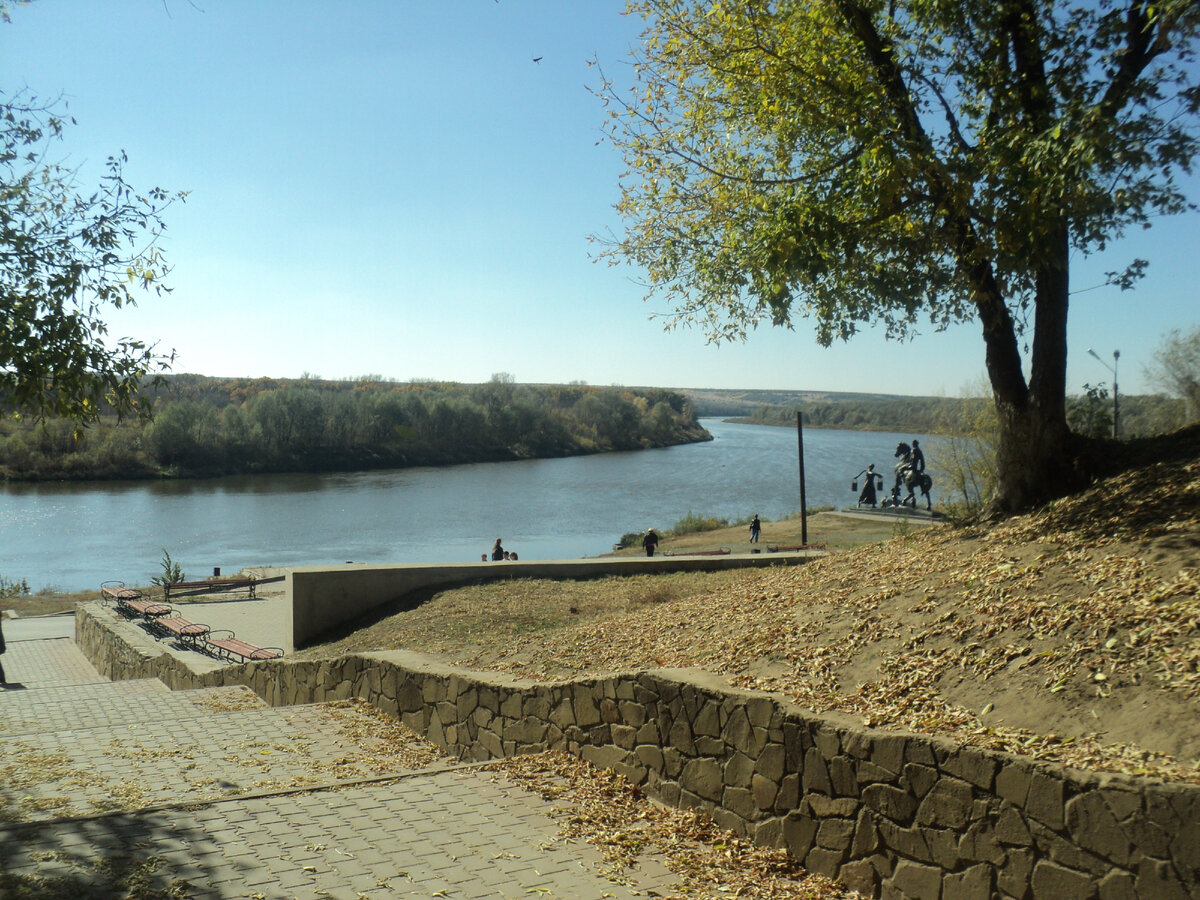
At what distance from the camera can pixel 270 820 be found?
4316 millimetres

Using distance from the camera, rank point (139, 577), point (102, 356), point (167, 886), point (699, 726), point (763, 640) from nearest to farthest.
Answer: point (167, 886) < point (699, 726) < point (763, 640) < point (102, 356) < point (139, 577)

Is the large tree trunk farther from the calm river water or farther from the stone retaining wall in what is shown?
the calm river water

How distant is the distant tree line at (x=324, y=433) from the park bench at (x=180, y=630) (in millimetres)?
35733

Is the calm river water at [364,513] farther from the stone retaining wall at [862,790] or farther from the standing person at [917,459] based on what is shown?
the stone retaining wall at [862,790]

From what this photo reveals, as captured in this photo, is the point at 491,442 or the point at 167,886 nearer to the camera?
the point at 167,886

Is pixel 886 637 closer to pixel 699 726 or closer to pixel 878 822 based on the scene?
pixel 699 726

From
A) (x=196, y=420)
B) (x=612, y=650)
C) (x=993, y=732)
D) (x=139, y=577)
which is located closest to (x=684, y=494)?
(x=139, y=577)

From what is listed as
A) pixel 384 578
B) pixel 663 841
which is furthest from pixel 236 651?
pixel 663 841

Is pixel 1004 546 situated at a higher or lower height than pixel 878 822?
higher

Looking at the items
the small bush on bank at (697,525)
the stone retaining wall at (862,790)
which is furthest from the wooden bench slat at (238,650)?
the small bush on bank at (697,525)

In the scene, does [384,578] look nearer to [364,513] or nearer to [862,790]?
[862,790]

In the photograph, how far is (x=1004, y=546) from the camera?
571cm

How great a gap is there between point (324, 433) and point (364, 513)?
31930mm

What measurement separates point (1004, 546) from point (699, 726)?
97.0 inches
